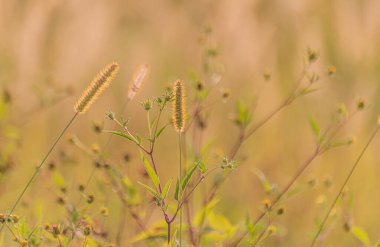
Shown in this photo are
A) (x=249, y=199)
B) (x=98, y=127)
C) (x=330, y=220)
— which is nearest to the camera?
(x=98, y=127)

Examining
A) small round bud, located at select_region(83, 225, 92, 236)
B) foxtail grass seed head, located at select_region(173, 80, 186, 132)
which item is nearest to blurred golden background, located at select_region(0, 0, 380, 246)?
small round bud, located at select_region(83, 225, 92, 236)

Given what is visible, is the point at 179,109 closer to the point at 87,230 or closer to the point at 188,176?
the point at 188,176

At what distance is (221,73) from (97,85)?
1.08 metres

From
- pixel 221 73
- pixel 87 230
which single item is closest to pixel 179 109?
pixel 87 230

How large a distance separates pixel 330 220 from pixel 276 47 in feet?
2.30

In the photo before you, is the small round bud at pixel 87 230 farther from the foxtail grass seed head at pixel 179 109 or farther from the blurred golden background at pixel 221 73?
the blurred golden background at pixel 221 73

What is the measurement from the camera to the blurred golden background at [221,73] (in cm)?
203

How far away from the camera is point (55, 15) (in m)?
2.20

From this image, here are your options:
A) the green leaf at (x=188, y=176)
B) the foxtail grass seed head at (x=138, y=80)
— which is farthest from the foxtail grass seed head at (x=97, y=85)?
the green leaf at (x=188, y=176)

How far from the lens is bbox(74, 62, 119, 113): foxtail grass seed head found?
95 cm

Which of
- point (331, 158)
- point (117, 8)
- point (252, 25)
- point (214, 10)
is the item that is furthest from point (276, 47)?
point (117, 8)

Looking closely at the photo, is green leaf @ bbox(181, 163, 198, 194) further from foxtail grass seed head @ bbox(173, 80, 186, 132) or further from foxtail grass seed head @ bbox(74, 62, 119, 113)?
foxtail grass seed head @ bbox(74, 62, 119, 113)

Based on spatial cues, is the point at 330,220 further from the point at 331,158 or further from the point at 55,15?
the point at 55,15

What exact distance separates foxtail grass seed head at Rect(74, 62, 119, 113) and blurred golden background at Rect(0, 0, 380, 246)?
1.04 m
